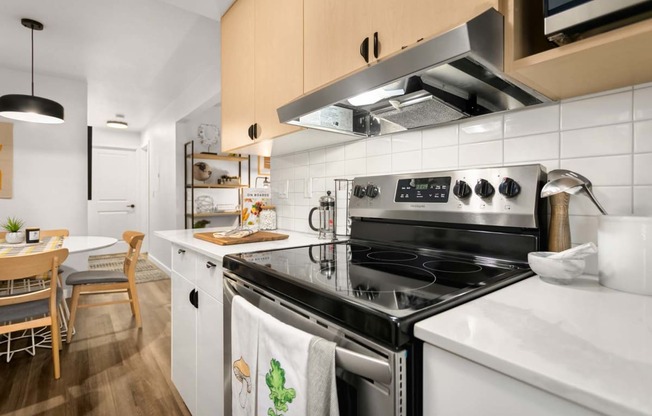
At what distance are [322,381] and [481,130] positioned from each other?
39.1 inches

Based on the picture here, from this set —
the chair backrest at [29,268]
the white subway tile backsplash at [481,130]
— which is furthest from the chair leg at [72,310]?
the white subway tile backsplash at [481,130]

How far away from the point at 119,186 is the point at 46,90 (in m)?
3.18

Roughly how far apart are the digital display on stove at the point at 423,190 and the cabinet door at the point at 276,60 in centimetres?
57

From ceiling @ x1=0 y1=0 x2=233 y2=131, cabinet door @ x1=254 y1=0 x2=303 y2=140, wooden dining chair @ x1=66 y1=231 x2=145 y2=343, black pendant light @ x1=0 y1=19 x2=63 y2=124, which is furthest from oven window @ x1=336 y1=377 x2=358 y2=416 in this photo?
black pendant light @ x1=0 y1=19 x2=63 y2=124

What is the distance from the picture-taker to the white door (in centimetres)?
635

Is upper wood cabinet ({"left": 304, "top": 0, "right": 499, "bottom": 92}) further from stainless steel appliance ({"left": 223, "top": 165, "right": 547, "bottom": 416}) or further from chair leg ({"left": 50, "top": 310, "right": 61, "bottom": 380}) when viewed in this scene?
chair leg ({"left": 50, "top": 310, "right": 61, "bottom": 380})

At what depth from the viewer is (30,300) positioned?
2062mm

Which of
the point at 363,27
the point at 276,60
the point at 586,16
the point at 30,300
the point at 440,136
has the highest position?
the point at 276,60

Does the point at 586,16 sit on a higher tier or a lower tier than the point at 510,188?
higher

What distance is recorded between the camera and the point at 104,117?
5.49m

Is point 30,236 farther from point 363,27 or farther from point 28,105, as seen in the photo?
point 363,27

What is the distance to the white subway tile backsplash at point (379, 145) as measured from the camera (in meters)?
1.52

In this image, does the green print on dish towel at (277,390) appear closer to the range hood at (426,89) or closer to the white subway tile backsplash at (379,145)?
the range hood at (426,89)

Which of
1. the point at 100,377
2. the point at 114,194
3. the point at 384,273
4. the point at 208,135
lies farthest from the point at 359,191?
the point at 114,194
